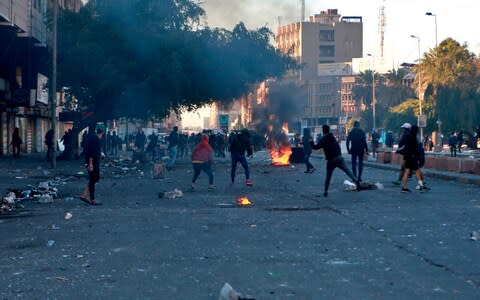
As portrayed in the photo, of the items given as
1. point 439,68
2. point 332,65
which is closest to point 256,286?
point 439,68

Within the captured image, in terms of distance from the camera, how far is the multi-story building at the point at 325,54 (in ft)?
484

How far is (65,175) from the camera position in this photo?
32.3 meters

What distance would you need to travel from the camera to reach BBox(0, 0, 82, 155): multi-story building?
43.3m

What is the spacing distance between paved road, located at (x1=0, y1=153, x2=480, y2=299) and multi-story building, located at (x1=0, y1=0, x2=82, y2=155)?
2387 cm

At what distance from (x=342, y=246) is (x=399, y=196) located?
31.7 ft

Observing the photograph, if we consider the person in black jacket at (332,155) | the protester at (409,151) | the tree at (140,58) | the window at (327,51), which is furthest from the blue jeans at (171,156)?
the window at (327,51)

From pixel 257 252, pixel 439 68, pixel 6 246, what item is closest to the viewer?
pixel 257 252

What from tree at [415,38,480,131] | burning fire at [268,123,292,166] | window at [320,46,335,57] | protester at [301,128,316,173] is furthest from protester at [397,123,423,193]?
window at [320,46,335,57]

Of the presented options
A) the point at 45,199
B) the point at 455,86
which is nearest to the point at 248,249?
the point at 45,199

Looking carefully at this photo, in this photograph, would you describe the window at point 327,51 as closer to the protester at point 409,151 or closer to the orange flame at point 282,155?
the orange flame at point 282,155

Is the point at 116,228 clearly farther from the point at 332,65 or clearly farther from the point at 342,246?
the point at 332,65

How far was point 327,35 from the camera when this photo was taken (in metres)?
157

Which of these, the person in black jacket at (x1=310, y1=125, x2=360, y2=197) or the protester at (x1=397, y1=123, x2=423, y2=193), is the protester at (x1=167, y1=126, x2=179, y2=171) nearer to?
the protester at (x1=397, y1=123, x2=423, y2=193)

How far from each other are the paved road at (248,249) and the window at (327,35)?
5442 inches
